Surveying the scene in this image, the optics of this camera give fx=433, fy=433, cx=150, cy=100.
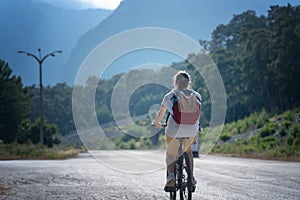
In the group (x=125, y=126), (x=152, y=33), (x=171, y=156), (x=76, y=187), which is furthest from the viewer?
(x=152, y=33)

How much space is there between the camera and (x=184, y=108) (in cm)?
605

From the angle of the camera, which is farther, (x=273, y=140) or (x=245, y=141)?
(x=245, y=141)

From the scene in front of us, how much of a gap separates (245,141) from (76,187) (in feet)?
91.7

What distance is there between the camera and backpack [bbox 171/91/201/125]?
604 centimetres

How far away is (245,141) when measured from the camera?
36.0 metres

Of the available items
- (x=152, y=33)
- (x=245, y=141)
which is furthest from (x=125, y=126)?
(x=245, y=141)

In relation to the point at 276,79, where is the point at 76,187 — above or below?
below

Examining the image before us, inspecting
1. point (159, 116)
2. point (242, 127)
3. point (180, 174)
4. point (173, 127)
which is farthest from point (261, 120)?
point (173, 127)

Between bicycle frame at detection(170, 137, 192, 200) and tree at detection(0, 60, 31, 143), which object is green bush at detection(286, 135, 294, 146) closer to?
A: bicycle frame at detection(170, 137, 192, 200)

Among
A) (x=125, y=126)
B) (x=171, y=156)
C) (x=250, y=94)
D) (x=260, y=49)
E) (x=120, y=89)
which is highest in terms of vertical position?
(x=260, y=49)

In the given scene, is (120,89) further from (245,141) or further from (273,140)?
(245,141)

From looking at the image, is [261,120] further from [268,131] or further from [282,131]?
[282,131]

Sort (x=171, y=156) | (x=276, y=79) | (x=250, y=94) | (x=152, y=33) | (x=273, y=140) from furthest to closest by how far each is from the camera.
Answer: (x=250, y=94)
(x=276, y=79)
(x=273, y=140)
(x=152, y=33)
(x=171, y=156)

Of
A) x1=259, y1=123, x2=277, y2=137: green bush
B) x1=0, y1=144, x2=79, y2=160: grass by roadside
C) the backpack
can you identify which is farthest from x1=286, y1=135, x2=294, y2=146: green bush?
the backpack
